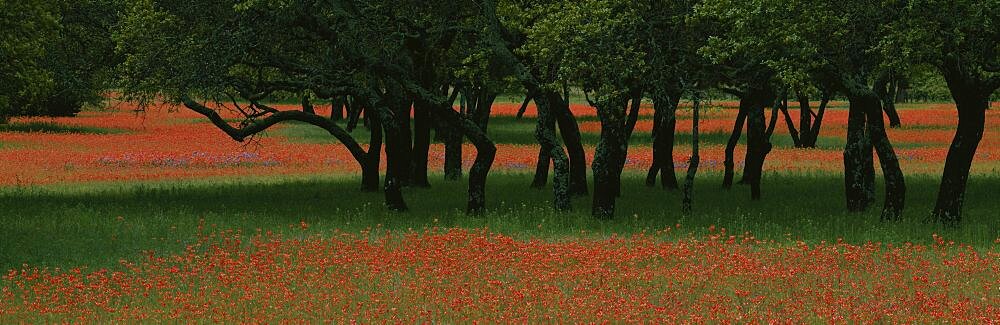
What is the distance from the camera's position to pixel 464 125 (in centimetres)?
2744

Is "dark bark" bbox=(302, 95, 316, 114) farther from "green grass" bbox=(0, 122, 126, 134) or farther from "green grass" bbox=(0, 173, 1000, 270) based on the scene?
"green grass" bbox=(0, 122, 126, 134)

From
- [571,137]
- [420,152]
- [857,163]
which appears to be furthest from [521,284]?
[420,152]

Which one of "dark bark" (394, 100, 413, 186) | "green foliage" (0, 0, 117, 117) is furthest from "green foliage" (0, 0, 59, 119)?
"dark bark" (394, 100, 413, 186)

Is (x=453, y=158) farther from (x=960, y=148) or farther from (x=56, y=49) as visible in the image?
(x=960, y=148)

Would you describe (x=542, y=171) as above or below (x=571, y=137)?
below

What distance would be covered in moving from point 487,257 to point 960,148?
11173 millimetres

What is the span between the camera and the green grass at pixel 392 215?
835 inches

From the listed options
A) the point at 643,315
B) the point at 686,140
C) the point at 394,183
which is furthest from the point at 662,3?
the point at 686,140

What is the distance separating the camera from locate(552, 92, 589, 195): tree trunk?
28344 mm

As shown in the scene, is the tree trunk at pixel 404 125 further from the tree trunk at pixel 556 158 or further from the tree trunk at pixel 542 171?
the tree trunk at pixel 542 171

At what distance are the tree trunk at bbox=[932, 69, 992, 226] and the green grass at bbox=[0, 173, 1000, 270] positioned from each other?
1.58ft

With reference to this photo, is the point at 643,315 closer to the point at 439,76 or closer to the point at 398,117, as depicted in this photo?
the point at 398,117

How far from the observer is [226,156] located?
53.0m

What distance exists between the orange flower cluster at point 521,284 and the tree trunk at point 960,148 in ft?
12.4
